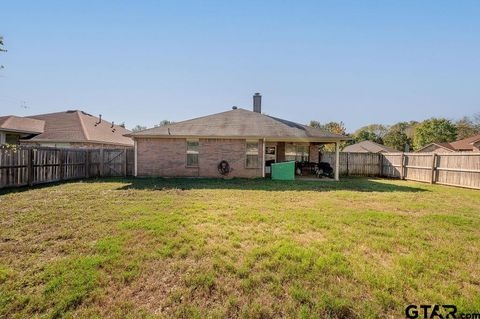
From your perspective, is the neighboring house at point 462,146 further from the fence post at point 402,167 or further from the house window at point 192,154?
the house window at point 192,154

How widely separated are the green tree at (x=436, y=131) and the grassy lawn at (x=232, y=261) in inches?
1699

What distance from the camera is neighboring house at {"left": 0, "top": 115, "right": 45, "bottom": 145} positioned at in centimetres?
1661

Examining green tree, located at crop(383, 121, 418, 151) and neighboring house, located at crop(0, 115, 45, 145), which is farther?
green tree, located at crop(383, 121, 418, 151)

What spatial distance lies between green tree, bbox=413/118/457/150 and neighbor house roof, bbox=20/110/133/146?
47.0m

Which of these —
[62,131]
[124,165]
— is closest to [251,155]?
[124,165]

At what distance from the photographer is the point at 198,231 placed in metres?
4.58

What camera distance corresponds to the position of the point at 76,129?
1895 cm

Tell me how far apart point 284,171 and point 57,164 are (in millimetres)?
11658

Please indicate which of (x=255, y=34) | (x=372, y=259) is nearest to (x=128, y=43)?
(x=255, y=34)

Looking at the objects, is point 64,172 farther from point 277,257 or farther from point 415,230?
point 415,230

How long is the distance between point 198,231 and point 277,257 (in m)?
1.74

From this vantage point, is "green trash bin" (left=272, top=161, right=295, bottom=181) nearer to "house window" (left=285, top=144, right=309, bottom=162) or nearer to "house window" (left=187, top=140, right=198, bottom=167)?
"house window" (left=285, top=144, right=309, bottom=162)

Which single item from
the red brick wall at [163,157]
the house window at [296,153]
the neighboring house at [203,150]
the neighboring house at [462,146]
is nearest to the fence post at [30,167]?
the neighboring house at [203,150]

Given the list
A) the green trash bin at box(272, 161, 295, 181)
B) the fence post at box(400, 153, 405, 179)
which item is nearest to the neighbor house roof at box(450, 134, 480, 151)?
the fence post at box(400, 153, 405, 179)
